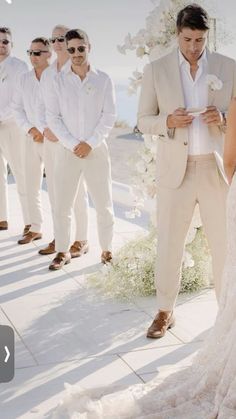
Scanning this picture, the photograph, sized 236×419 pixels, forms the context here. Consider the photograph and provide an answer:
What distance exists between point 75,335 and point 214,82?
155 cm

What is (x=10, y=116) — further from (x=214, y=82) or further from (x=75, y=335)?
(x=214, y=82)

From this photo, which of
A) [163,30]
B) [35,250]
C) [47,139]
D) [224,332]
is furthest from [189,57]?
[35,250]

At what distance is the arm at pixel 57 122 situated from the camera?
5598 millimetres

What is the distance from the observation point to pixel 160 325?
4211 millimetres

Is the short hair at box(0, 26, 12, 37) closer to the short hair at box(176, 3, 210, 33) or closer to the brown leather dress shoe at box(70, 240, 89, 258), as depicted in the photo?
the brown leather dress shoe at box(70, 240, 89, 258)

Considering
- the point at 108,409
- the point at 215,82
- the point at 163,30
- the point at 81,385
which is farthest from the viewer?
the point at 163,30

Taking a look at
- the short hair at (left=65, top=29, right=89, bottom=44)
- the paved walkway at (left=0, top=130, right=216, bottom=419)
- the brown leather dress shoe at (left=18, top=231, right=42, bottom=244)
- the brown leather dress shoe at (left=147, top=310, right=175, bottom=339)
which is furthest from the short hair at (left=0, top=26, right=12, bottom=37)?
the brown leather dress shoe at (left=147, top=310, right=175, bottom=339)

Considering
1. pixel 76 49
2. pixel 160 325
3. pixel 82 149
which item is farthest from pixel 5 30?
pixel 160 325

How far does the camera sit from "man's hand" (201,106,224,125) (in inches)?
153

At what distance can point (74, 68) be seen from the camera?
562 centimetres

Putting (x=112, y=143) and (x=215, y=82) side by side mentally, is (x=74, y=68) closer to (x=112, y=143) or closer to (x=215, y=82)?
(x=215, y=82)

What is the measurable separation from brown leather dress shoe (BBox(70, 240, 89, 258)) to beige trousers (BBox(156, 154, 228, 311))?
196 cm

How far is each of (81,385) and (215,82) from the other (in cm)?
164

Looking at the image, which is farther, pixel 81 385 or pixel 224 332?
pixel 81 385
